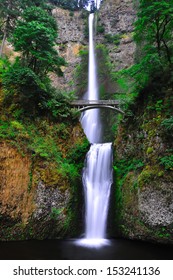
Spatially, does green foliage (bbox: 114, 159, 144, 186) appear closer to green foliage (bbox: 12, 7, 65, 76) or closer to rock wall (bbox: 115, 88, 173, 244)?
rock wall (bbox: 115, 88, 173, 244)

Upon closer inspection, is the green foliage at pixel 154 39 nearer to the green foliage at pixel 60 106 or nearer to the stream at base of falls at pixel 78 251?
the green foliage at pixel 60 106

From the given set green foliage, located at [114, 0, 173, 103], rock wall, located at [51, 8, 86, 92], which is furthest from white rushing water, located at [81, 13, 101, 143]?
green foliage, located at [114, 0, 173, 103]

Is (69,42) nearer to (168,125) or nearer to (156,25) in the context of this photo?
(156,25)

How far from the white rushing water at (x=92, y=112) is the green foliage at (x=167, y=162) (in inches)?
565

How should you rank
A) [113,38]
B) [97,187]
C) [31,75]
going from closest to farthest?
[31,75] < [97,187] < [113,38]

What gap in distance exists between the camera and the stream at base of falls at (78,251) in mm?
8969

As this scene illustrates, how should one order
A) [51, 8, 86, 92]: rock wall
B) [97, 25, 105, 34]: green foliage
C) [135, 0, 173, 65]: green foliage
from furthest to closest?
1. [97, 25, 105, 34]: green foliage
2. [51, 8, 86, 92]: rock wall
3. [135, 0, 173, 65]: green foliage

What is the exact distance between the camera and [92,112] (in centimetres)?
2705

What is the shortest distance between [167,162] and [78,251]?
568 centimetres

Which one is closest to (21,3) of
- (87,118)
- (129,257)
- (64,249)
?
(87,118)

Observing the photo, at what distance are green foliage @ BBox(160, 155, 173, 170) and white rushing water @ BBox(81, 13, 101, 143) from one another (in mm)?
14355

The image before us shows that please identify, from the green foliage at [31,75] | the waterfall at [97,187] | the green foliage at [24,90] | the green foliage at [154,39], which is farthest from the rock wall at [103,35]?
the green foliage at [154,39]

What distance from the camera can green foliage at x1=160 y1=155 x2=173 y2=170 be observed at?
10.1 m

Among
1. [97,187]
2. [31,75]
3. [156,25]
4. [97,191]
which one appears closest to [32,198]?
[97,191]
